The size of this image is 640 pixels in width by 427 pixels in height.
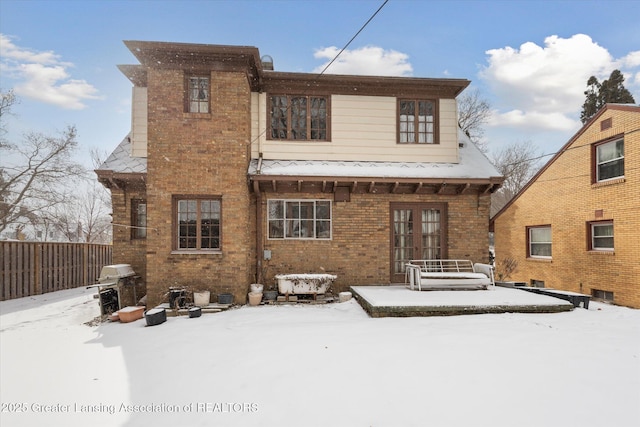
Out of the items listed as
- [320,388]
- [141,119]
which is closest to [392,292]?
[320,388]

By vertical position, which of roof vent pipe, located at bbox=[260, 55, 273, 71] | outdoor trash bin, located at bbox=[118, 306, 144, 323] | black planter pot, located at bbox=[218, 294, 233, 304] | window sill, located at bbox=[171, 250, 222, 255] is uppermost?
roof vent pipe, located at bbox=[260, 55, 273, 71]

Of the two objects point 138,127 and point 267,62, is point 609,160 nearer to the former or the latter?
point 267,62

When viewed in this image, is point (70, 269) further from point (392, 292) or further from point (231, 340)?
point (392, 292)

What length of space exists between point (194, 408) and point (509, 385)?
351 cm

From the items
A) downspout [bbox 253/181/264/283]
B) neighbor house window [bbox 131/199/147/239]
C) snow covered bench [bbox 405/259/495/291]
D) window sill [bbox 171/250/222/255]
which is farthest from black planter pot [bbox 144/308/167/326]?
snow covered bench [bbox 405/259/495/291]

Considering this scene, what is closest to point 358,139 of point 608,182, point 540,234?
point 608,182

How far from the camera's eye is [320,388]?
3625mm

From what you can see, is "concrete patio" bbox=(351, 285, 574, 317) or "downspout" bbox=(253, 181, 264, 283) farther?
"downspout" bbox=(253, 181, 264, 283)

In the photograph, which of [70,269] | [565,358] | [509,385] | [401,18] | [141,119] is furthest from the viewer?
[70,269]

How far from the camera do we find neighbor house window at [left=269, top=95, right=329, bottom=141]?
9242 mm

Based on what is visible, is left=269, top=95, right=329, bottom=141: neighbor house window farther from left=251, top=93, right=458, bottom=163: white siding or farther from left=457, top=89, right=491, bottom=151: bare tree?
left=457, top=89, right=491, bottom=151: bare tree

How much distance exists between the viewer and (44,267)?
443 inches

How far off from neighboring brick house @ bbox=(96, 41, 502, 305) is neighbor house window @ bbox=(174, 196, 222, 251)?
3 centimetres

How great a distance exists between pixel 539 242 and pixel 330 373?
12.6 metres
